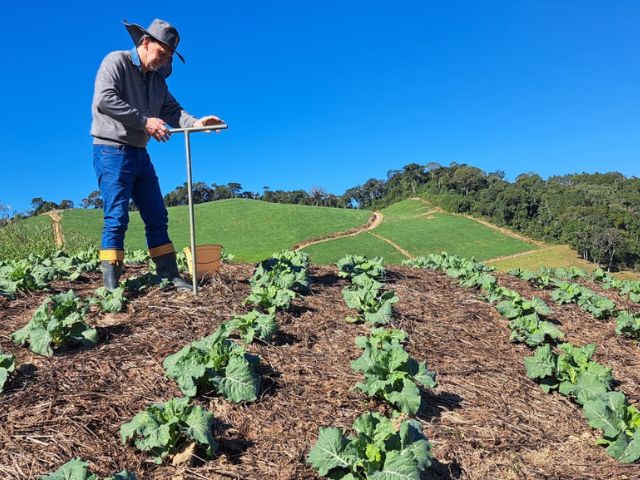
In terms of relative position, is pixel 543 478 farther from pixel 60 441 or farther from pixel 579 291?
pixel 579 291

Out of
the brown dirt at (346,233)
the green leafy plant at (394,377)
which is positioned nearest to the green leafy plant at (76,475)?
the green leafy plant at (394,377)

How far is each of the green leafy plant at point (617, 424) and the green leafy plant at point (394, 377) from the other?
3.45 ft

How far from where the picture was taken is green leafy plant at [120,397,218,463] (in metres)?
2.67

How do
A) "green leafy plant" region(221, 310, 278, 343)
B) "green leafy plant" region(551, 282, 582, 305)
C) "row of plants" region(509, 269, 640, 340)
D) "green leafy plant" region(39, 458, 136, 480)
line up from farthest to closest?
"green leafy plant" region(551, 282, 582, 305) → "row of plants" region(509, 269, 640, 340) → "green leafy plant" region(221, 310, 278, 343) → "green leafy plant" region(39, 458, 136, 480)

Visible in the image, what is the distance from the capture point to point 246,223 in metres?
56.3

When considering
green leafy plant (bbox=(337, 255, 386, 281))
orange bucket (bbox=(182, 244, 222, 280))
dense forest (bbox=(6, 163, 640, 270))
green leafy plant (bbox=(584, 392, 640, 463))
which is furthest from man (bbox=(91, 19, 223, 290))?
dense forest (bbox=(6, 163, 640, 270))

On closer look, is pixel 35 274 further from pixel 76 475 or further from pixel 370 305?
pixel 76 475

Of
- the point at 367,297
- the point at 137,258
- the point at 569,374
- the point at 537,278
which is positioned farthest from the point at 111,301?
the point at 537,278

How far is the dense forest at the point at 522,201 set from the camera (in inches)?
2532

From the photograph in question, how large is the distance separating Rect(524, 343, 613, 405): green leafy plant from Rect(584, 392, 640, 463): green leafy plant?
0.22 m

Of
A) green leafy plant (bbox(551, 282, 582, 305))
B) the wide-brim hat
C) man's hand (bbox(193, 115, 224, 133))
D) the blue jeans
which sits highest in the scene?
the wide-brim hat

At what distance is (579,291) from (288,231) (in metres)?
47.2

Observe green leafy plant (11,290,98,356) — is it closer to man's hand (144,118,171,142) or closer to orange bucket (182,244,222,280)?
orange bucket (182,244,222,280)

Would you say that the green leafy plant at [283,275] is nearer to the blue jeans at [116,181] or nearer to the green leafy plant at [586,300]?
the blue jeans at [116,181]
